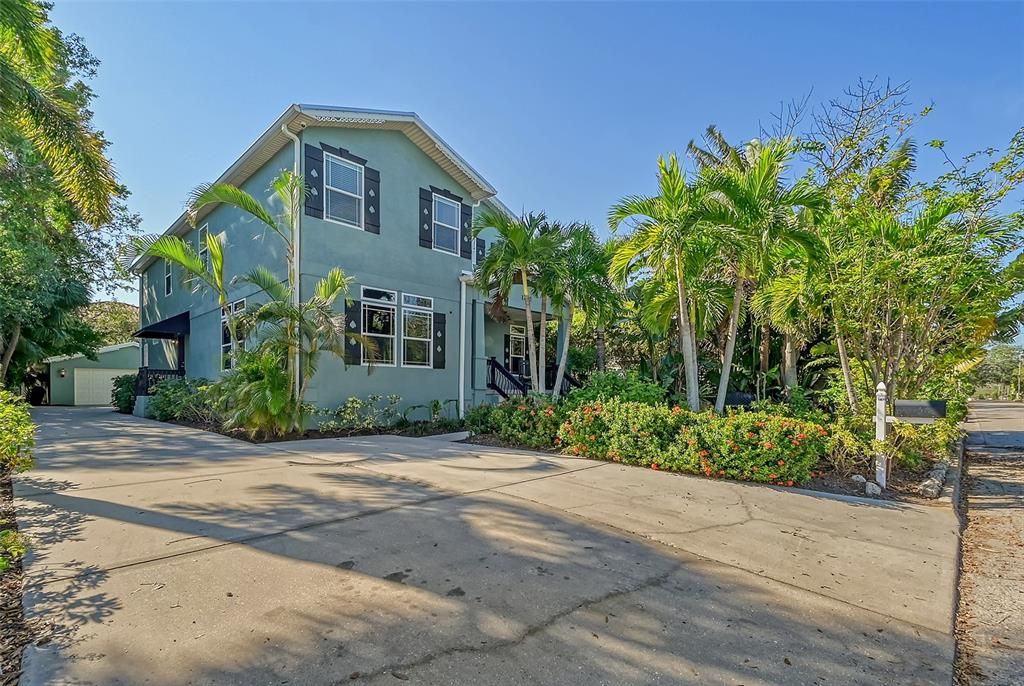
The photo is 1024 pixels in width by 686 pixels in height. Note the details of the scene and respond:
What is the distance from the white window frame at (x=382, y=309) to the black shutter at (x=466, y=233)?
2.62 m

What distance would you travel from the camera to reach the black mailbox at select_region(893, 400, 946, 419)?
18.7 ft

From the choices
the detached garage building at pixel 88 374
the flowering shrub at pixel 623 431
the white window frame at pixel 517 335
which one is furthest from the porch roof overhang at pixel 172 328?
the flowering shrub at pixel 623 431

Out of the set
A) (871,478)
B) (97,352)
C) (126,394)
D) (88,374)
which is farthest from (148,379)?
(871,478)

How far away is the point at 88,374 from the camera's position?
25.2m

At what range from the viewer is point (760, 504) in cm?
538

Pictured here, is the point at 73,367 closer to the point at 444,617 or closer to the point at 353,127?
the point at 353,127

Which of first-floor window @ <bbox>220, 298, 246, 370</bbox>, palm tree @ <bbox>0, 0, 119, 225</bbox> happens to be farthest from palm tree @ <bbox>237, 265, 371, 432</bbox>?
palm tree @ <bbox>0, 0, 119, 225</bbox>

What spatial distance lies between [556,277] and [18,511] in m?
8.10

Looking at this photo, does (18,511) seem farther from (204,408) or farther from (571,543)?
(204,408)

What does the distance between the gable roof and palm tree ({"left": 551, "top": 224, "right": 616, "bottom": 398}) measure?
416 cm

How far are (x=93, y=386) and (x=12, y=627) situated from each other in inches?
1154

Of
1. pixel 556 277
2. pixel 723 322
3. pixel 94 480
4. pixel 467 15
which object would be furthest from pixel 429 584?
pixel 723 322

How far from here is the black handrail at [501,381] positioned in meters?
14.1

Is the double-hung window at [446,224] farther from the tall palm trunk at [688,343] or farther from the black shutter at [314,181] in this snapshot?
the tall palm trunk at [688,343]
